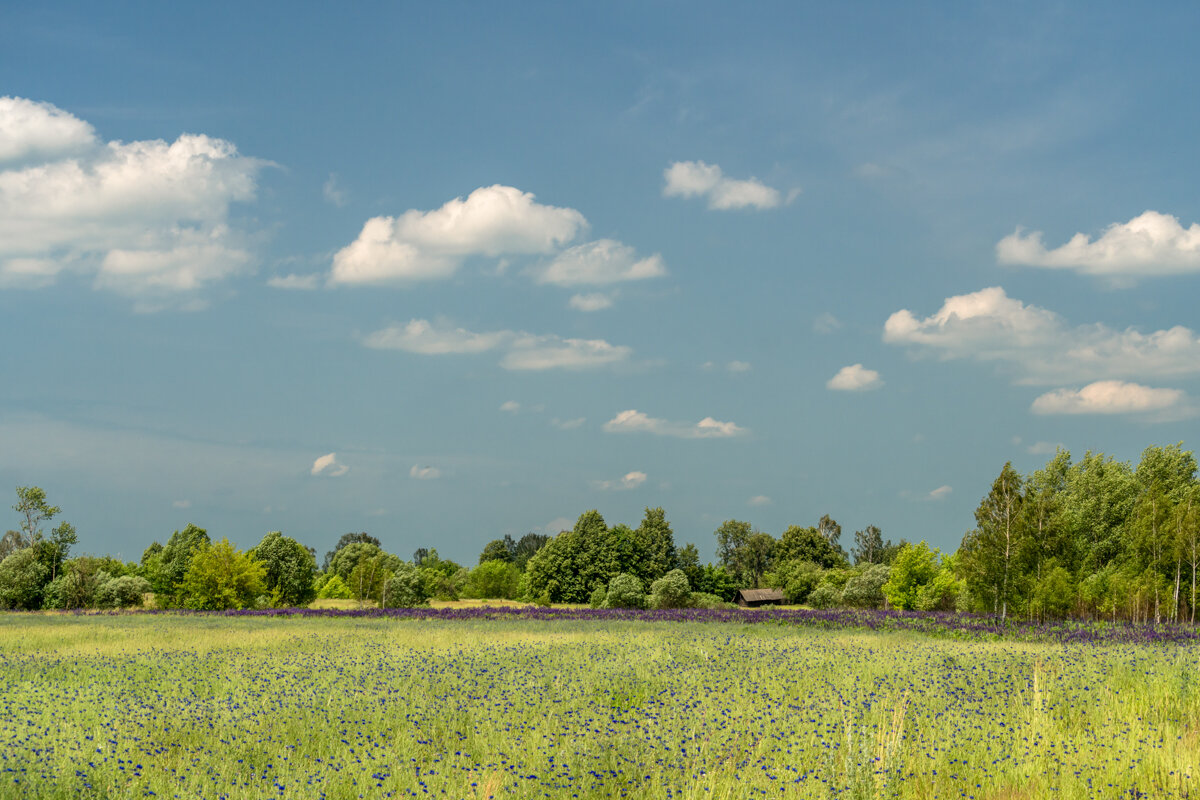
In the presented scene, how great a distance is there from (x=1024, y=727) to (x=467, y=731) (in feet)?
25.1

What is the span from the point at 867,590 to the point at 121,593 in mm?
63819

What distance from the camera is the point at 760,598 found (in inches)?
3501

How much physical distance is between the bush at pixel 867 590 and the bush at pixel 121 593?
60.6 m

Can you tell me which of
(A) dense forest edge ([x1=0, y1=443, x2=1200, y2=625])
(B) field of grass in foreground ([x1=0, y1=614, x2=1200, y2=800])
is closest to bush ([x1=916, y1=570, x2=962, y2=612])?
(A) dense forest edge ([x1=0, y1=443, x2=1200, y2=625])

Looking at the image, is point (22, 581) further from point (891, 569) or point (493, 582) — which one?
point (891, 569)

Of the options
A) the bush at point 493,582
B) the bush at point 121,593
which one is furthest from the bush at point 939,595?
the bush at point 121,593

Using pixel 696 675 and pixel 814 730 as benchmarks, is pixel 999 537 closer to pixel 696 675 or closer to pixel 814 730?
pixel 696 675

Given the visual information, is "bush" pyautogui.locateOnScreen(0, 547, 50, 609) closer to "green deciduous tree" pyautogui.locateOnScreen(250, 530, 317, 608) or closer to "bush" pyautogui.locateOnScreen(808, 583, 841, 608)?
"green deciduous tree" pyautogui.locateOnScreen(250, 530, 317, 608)

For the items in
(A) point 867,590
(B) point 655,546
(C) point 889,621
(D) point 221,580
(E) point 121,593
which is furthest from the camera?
(B) point 655,546

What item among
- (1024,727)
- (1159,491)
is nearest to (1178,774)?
(1024,727)

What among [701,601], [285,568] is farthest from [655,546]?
[285,568]

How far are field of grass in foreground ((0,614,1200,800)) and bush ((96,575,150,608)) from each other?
52065mm

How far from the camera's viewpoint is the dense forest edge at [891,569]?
4388 cm

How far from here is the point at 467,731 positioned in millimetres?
10898
